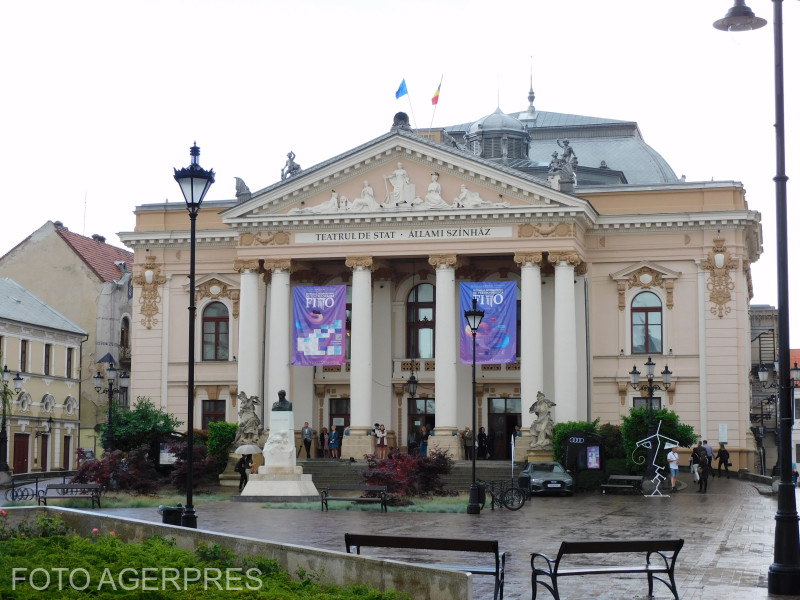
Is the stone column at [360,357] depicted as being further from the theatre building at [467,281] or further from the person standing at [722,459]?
the person standing at [722,459]

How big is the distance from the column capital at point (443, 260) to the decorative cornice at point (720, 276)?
10550 mm

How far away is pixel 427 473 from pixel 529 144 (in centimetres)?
3098

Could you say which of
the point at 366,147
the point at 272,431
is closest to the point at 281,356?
the point at 366,147

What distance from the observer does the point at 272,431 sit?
38.8 metres

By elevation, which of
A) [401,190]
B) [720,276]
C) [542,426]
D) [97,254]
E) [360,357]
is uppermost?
[401,190]

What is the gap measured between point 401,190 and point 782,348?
36132 millimetres

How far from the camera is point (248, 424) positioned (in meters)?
50.3

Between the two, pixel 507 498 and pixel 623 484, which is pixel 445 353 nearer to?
pixel 623 484

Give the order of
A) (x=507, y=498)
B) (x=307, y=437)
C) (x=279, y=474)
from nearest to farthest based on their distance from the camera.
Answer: (x=507, y=498) < (x=279, y=474) < (x=307, y=437)

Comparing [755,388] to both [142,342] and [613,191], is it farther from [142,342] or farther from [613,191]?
[142,342]

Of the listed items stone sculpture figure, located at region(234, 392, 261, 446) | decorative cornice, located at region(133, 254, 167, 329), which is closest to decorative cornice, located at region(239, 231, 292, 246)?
decorative cornice, located at region(133, 254, 167, 329)

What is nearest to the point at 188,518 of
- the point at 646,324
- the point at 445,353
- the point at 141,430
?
the point at 141,430

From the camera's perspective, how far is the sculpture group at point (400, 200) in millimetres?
52062

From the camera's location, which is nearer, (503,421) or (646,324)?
(646,324)
